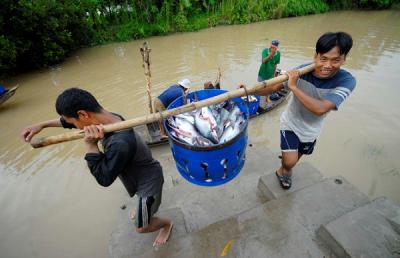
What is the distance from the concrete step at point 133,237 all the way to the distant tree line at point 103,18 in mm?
9267

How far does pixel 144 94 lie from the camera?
8.33 m

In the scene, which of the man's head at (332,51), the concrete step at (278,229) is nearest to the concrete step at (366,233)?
the concrete step at (278,229)

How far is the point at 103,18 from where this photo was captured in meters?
15.4

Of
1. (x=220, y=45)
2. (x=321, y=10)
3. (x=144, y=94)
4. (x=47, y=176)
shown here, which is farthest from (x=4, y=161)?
(x=321, y=10)

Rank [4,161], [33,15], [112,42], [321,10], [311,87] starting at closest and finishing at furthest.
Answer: [311,87], [4,161], [33,15], [112,42], [321,10]

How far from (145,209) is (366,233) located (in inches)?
80.8

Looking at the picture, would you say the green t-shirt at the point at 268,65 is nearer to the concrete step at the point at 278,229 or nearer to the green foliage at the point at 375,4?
the concrete step at the point at 278,229

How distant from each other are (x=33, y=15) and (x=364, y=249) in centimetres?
1237

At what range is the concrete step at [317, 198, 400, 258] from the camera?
6.43ft

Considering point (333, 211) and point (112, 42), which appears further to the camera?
point (112, 42)

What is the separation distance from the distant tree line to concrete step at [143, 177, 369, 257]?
33.8 ft

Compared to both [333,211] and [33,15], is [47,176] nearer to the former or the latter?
[333,211]

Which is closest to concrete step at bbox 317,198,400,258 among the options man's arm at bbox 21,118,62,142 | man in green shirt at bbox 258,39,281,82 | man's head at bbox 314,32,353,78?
man's head at bbox 314,32,353,78

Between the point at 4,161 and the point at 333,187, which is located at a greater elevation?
the point at 333,187
